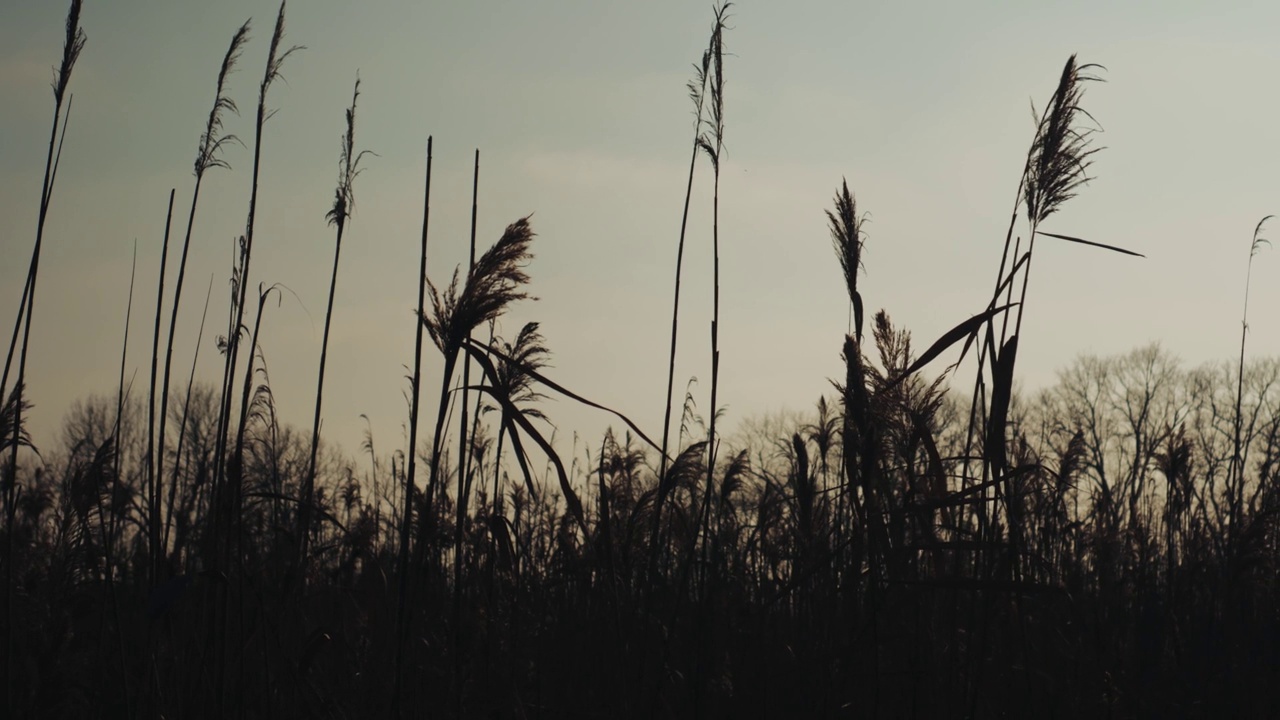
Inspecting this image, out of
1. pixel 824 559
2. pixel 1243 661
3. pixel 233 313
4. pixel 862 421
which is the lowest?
pixel 1243 661

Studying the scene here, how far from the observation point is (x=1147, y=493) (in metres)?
8.74

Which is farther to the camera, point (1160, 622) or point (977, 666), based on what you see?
point (1160, 622)

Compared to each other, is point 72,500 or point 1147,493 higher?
point 1147,493

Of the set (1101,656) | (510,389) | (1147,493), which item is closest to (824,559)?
(510,389)

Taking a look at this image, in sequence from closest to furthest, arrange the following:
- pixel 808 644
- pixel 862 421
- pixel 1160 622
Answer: pixel 862 421
pixel 808 644
pixel 1160 622

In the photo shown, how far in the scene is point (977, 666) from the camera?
2.84 m

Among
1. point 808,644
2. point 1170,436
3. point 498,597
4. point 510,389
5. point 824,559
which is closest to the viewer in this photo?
point 824,559

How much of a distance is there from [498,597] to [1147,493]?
6.52 m

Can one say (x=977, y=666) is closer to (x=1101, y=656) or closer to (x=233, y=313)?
(x=1101, y=656)

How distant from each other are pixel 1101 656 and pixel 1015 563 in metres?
1.21

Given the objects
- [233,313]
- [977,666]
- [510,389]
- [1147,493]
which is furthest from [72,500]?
[1147,493]

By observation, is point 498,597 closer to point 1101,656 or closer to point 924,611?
point 924,611

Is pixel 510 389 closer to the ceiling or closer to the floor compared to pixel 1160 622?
closer to the ceiling

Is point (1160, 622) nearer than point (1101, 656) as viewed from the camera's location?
No
